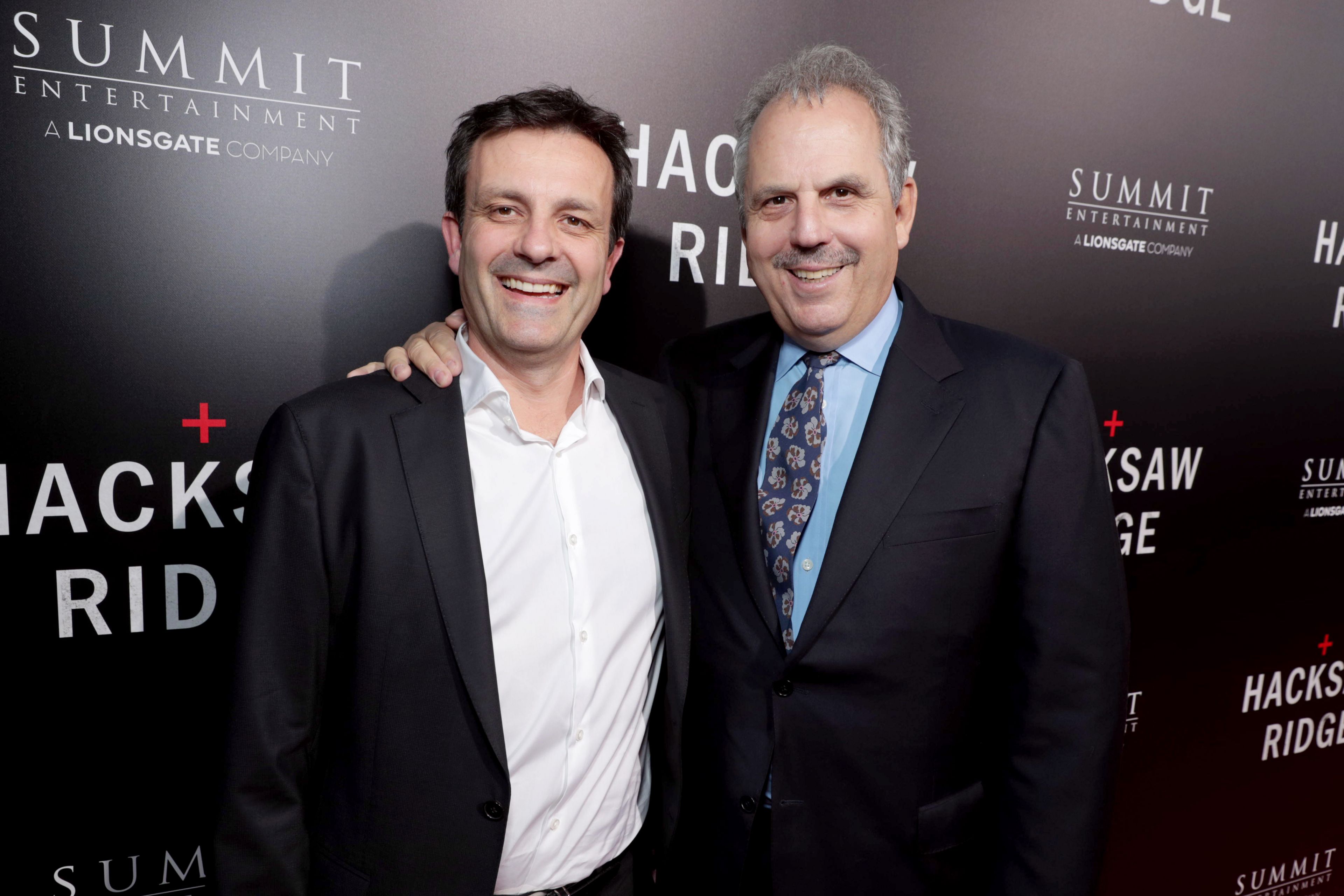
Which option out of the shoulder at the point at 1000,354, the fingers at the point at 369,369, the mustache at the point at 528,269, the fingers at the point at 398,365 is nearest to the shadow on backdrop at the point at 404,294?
the fingers at the point at 369,369

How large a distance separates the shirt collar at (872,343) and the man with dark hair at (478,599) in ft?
1.38

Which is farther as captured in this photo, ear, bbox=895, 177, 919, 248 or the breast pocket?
ear, bbox=895, 177, 919, 248

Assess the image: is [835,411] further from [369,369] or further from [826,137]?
[369,369]

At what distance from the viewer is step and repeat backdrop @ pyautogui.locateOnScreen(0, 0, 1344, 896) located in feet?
5.31

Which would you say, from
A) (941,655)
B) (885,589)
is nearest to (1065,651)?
(941,655)

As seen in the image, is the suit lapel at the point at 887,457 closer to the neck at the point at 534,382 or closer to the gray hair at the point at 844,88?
the gray hair at the point at 844,88

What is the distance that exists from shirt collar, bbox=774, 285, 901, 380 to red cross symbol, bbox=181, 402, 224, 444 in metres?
1.20

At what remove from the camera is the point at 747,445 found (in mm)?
1568

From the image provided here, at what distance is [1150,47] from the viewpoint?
243 cm

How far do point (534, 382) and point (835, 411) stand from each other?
553 millimetres

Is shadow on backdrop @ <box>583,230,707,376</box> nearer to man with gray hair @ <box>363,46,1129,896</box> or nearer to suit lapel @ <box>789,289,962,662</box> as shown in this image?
man with gray hair @ <box>363,46,1129,896</box>

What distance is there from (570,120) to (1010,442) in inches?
36.6

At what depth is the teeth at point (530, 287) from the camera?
1.40 meters

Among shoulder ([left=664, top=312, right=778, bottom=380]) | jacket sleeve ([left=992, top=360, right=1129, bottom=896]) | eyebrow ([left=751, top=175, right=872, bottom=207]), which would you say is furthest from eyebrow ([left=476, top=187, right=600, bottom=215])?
jacket sleeve ([left=992, top=360, right=1129, bottom=896])
